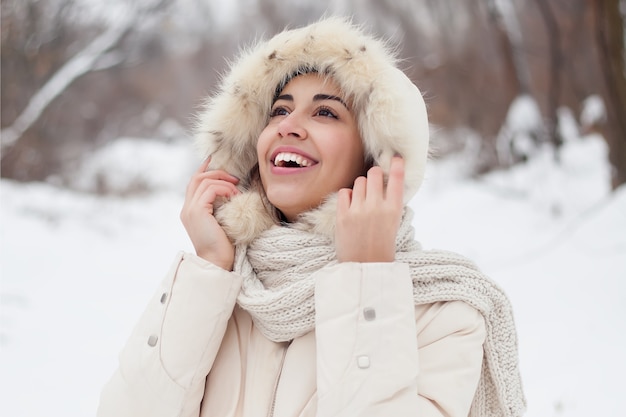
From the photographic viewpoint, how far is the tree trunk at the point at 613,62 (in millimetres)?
4293

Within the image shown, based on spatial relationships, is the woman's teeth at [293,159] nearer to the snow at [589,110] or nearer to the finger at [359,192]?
the finger at [359,192]

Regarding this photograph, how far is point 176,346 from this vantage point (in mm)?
1145

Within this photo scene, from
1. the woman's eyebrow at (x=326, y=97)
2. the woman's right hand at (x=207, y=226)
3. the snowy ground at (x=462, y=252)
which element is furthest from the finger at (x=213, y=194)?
the snowy ground at (x=462, y=252)

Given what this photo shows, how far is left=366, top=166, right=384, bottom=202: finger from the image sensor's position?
3.59 feet

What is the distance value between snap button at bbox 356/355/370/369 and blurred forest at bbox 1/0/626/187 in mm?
3946

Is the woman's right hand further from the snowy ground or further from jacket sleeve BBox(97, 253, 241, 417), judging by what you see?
the snowy ground

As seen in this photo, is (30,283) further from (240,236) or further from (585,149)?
(585,149)

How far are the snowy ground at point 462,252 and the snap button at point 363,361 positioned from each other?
2.07 ft

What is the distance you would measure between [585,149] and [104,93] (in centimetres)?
1289

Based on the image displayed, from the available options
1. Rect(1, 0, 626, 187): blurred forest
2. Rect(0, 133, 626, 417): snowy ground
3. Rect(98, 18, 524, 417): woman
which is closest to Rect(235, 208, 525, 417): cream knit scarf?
Rect(98, 18, 524, 417): woman

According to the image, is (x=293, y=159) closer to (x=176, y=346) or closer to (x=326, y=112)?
(x=326, y=112)

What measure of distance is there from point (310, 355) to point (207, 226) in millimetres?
377

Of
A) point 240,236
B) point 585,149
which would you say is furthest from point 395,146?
point 585,149

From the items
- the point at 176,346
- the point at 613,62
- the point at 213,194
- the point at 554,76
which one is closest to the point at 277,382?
the point at 176,346
